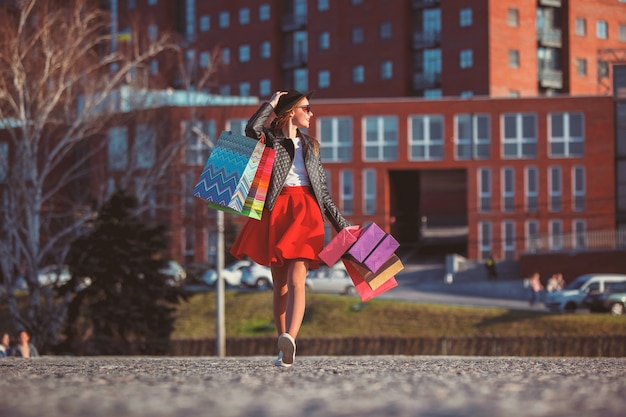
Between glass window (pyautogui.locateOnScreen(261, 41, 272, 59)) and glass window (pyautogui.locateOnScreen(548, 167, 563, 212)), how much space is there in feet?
99.2

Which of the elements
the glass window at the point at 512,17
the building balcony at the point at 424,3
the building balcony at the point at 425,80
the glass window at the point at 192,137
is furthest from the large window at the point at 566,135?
the glass window at the point at 192,137

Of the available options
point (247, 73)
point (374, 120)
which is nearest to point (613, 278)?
point (374, 120)

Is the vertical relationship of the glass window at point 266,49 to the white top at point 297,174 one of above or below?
above

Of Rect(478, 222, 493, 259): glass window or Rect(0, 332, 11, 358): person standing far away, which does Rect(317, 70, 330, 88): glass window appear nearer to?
Rect(478, 222, 493, 259): glass window

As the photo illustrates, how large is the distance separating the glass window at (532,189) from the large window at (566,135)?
1.53 meters

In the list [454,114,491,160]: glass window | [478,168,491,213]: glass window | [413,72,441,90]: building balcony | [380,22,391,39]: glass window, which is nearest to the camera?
[478,168,491,213]: glass window

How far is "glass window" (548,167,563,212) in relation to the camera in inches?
3041

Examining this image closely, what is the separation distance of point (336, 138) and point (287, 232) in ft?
229

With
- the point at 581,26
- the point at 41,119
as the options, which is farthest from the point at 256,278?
the point at 581,26

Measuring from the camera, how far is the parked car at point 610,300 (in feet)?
165

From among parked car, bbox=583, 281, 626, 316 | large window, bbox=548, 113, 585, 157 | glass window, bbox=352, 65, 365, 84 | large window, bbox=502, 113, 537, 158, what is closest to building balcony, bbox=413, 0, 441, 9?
glass window, bbox=352, 65, 365, 84

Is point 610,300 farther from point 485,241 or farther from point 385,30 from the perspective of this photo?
point 385,30

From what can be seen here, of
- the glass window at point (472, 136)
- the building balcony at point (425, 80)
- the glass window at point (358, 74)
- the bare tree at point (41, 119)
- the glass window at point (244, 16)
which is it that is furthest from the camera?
the glass window at point (244, 16)

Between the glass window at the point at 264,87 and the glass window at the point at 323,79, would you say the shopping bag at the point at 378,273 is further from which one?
the glass window at the point at 264,87
